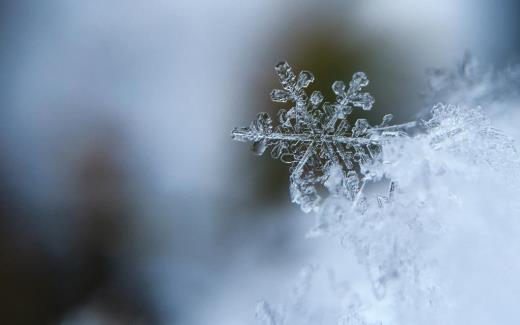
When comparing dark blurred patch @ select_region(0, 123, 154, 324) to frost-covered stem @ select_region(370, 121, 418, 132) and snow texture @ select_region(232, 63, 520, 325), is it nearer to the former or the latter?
snow texture @ select_region(232, 63, 520, 325)

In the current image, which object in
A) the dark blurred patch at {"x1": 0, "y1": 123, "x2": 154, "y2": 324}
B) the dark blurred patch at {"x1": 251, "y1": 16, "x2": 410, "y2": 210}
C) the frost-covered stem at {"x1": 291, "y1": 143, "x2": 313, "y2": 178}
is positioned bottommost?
the dark blurred patch at {"x1": 0, "y1": 123, "x2": 154, "y2": 324}

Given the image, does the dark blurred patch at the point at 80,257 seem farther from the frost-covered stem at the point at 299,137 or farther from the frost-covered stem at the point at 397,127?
the frost-covered stem at the point at 397,127

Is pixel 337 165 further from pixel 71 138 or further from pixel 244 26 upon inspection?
pixel 71 138

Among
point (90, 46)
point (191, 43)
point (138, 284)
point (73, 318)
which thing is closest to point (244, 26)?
point (191, 43)

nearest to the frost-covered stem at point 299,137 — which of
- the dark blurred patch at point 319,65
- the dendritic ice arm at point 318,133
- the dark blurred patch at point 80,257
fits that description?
the dendritic ice arm at point 318,133

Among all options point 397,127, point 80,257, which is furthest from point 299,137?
point 80,257

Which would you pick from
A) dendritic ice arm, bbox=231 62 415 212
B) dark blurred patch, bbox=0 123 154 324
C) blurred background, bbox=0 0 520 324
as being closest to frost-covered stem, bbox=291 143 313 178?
dendritic ice arm, bbox=231 62 415 212
